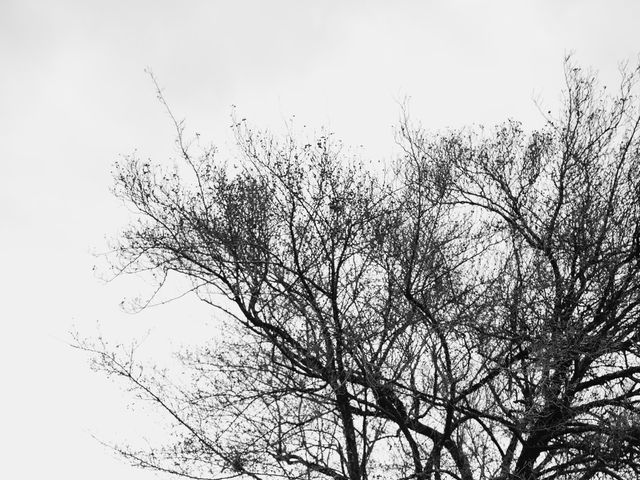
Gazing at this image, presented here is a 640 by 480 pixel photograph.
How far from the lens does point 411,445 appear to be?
979 centimetres

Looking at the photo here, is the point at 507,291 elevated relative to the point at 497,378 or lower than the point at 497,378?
elevated

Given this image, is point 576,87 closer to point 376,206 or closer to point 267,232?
point 376,206

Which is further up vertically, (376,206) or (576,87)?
(576,87)

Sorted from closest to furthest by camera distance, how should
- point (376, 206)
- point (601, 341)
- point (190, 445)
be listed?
point (601, 341)
point (190, 445)
point (376, 206)

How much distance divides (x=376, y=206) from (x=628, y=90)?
4.24m

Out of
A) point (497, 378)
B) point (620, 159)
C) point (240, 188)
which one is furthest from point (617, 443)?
point (240, 188)

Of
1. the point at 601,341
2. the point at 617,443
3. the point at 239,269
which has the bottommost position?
the point at 617,443

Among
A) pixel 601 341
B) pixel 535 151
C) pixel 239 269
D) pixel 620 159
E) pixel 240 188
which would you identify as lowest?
pixel 601 341

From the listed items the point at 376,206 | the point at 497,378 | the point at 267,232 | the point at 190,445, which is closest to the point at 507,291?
the point at 497,378

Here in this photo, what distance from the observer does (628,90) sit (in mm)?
11102

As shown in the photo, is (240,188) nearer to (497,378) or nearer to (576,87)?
(497,378)

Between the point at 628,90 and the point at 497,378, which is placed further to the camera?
the point at 628,90

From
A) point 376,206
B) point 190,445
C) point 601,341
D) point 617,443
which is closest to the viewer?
point 617,443

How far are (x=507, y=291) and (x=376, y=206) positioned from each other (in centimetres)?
219
